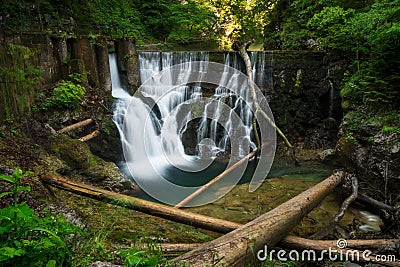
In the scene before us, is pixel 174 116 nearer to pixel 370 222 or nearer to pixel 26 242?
pixel 370 222

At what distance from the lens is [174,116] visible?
11.2m

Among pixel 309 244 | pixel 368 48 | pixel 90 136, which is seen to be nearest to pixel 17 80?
pixel 90 136

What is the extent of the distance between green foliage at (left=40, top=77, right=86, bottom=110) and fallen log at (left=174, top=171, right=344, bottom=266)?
6902 mm

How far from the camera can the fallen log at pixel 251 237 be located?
95.3 inches

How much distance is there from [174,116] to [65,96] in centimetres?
409

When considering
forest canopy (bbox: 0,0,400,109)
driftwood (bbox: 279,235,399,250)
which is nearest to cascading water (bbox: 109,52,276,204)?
forest canopy (bbox: 0,0,400,109)

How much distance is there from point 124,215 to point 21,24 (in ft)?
42.8

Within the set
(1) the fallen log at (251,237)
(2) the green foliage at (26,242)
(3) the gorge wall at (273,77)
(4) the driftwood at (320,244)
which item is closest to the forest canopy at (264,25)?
(3) the gorge wall at (273,77)

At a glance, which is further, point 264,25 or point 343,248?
point 264,25

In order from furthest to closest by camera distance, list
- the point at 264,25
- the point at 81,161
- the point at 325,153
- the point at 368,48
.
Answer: the point at 264,25 < the point at 325,153 < the point at 368,48 < the point at 81,161

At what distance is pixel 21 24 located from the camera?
13617mm

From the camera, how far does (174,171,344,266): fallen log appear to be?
242 centimetres

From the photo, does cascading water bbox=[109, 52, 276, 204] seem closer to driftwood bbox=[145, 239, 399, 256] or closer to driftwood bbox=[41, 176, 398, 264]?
driftwood bbox=[41, 176, 398, 264]

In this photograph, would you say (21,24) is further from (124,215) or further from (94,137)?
(124,215)
